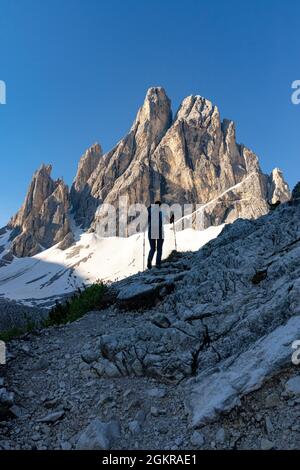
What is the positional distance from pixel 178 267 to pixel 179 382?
30.7 feet

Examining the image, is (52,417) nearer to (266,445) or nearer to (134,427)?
(134,427)

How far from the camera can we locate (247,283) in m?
10.2

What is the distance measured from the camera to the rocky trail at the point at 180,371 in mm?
5781

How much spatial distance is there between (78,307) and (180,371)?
6.74 meters

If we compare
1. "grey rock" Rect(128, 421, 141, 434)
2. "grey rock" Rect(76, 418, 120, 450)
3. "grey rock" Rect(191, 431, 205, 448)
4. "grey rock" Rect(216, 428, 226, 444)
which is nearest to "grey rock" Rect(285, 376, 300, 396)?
"grey rock" Rect(216, 428, 226, 444)

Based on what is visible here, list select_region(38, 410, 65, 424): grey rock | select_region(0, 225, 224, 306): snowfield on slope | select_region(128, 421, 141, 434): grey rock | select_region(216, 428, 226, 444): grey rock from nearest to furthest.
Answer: select_region(216, 428, 226, 444): grey rock, select_region(128, 421, 141, 434): grey rock, select_region(38, 410, 65, 424): grey rock, select_region(0, 225, 224, 306): snowfield on slope

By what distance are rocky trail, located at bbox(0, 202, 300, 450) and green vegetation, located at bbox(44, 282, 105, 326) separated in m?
1.01

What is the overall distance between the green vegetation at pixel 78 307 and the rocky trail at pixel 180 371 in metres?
1.01

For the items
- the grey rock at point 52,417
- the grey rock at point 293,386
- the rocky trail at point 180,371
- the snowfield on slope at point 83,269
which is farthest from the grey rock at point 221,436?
Answer: the snowfield on slope at point 83,269

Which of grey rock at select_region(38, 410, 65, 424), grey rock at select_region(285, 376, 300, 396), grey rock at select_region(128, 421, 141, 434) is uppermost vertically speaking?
grey rock at select_region(285, 376, 300, 396)

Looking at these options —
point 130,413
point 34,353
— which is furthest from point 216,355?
Answer: point 34,353

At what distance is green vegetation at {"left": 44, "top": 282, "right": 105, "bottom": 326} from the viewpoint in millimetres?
12784

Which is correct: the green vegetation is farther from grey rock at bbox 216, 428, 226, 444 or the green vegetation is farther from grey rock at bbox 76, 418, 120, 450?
grey rock at bbox 216, 428, 226, 444

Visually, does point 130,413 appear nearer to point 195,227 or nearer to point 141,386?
point 141,386
